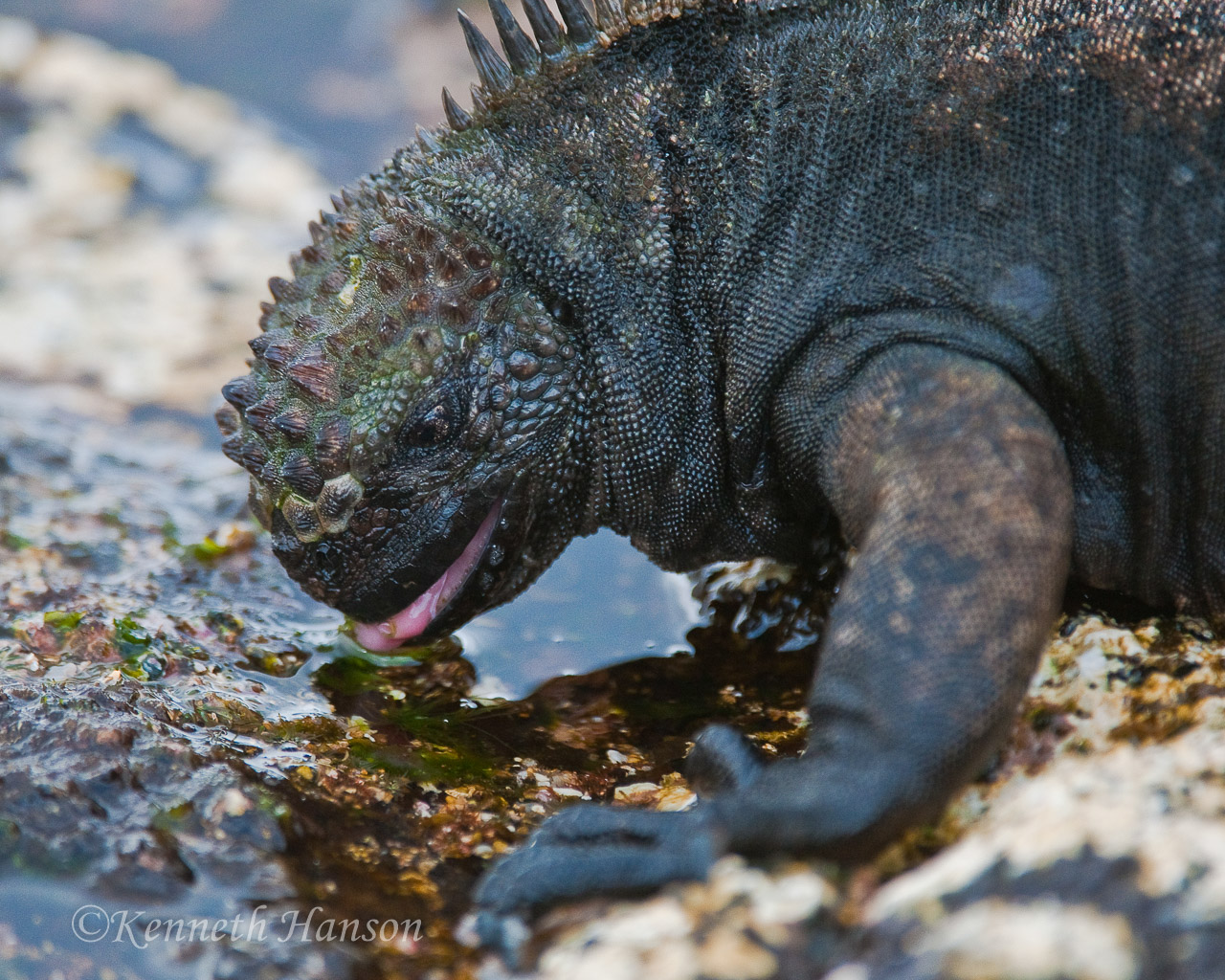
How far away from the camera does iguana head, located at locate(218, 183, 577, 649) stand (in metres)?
3.46

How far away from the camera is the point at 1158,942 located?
2129 mm

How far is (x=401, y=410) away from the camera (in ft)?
11.3

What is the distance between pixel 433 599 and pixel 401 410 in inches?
27.6

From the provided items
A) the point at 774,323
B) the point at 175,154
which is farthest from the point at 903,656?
the point at 175,154

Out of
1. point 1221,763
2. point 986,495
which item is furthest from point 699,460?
point 1221,763

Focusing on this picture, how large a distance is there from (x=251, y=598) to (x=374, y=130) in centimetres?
650

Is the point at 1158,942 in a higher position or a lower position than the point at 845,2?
lower

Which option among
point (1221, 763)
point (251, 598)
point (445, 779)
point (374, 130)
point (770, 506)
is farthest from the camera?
point (374, 130)

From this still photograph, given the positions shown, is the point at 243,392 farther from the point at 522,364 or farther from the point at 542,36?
the point at 542,36

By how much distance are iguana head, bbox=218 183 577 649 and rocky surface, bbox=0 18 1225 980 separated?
0.59 meters

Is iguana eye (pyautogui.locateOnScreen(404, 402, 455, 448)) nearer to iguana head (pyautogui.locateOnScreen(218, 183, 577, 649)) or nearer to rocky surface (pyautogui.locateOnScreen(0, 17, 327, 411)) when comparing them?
iguana head (pyautogui.locateOnScreen(218, 183, 577, 649))

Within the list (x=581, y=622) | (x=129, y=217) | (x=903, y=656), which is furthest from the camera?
(x=129, y=217)

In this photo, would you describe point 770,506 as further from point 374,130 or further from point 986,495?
point 374,130

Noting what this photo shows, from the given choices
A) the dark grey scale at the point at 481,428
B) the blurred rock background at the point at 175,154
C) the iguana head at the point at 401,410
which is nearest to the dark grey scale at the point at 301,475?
the iguana head at the point at 401,410
